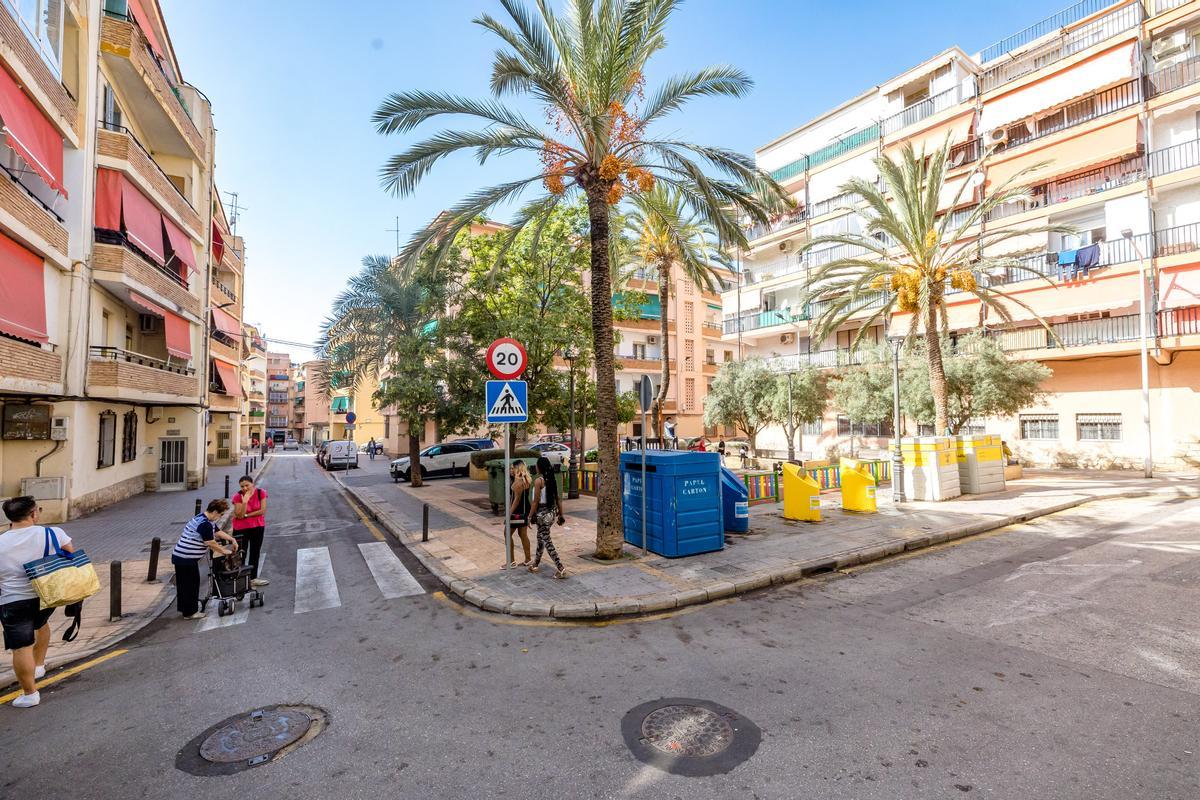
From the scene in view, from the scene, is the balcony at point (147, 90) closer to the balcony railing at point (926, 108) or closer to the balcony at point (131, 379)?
the balcony at point (131, 379)

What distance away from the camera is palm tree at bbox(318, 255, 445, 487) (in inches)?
724

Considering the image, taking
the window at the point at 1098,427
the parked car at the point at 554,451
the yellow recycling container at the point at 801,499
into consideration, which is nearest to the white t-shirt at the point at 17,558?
the yellow recycling container at the point at 801,499

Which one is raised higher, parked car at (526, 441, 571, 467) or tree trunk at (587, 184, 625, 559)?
tree trunk at (587, 184, 625, 559)

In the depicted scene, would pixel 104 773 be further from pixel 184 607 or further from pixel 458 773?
pixel 184 607

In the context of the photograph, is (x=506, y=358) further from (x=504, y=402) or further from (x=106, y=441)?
(x=106, y=441)

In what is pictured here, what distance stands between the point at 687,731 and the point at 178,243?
71.9 ft

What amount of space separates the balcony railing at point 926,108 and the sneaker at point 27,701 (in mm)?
35189

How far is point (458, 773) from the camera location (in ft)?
11.0

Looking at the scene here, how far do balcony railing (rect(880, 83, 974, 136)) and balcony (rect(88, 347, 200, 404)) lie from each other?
113 feet

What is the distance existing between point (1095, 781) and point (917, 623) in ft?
9.01

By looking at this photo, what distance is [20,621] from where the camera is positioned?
431cm

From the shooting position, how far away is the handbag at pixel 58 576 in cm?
434

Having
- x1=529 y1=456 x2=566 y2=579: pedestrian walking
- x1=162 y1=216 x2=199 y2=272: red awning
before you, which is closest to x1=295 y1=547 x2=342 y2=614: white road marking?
x1=529 y1=456 x2=566 y2=579: pedestrian walking

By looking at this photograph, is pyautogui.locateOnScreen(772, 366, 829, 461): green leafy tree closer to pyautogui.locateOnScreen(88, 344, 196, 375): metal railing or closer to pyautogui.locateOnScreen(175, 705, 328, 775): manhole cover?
pyautogui.locateOnScreen(175, 705, 328, 775): manhole cover
